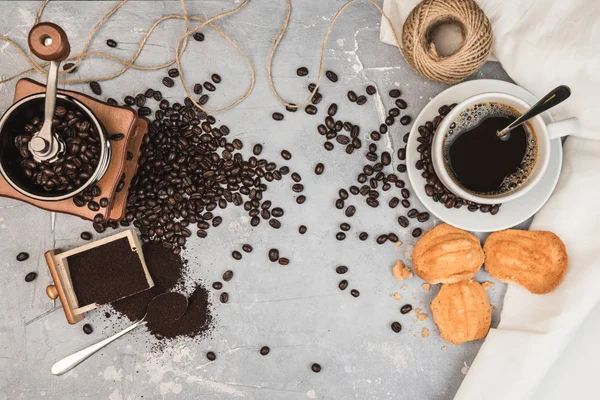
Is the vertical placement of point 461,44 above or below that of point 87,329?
above

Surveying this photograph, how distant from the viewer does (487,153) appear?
124cm

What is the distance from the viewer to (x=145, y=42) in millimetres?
1446

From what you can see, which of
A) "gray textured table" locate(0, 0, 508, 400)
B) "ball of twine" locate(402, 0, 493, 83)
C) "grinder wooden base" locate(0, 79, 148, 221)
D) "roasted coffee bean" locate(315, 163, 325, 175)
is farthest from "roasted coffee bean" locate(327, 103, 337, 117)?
"grinder wooden base" locate(0, 79, 148, 221)

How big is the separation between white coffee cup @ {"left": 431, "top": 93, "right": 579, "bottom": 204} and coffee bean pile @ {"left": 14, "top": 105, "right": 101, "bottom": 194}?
0.80m

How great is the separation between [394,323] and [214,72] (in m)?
0.87

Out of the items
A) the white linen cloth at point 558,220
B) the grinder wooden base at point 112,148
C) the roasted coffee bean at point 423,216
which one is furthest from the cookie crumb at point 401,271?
the grinder wooden base at point 112,148

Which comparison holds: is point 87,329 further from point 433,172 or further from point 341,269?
point 433,172

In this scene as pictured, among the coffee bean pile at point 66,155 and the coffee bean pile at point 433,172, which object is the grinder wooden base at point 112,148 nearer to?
the coffee bean pile at point 66,155

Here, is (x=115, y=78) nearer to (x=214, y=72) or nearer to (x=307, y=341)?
(x=214, y=72)

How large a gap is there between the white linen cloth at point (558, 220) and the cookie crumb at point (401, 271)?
10.8 inches

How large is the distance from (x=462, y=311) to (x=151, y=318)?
0.85 meters

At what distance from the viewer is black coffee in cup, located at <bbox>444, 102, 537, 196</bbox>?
1.23m

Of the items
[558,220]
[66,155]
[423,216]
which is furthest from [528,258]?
[66,155]

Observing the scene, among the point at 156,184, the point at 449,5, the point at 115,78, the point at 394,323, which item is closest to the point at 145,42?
the point at 115,78
